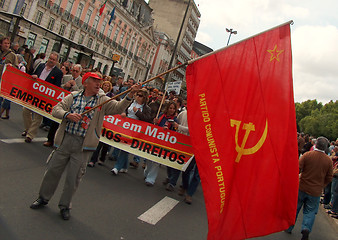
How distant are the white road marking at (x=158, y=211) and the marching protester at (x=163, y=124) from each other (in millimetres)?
730

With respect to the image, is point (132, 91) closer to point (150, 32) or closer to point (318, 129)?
point (150, 32)

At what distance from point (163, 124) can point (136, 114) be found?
2.23ft

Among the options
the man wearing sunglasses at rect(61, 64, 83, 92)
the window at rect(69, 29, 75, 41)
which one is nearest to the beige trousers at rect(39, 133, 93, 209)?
the man wearing sunglasses at rect(61, 64, 83, 92)

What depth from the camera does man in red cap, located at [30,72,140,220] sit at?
13.8 ft

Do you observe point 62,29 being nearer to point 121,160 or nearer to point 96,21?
point 96,21

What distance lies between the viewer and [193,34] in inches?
3868

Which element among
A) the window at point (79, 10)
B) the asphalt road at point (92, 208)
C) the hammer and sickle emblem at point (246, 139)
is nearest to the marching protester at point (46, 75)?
the asphalt road at point (92, 208)

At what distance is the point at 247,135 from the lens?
3604mm

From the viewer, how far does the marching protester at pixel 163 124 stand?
6.97 m

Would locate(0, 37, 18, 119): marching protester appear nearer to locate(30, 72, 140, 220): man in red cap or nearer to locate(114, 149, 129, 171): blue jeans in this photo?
locate(114, 149, 129, 171): blue jeans

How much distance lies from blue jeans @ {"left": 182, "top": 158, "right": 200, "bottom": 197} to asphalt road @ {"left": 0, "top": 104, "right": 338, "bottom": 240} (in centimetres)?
27

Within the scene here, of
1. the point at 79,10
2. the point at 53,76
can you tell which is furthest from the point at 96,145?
the point at 79,10

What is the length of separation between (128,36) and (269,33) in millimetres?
63880

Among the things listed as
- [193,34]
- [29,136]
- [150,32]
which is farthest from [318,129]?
[29,136]
